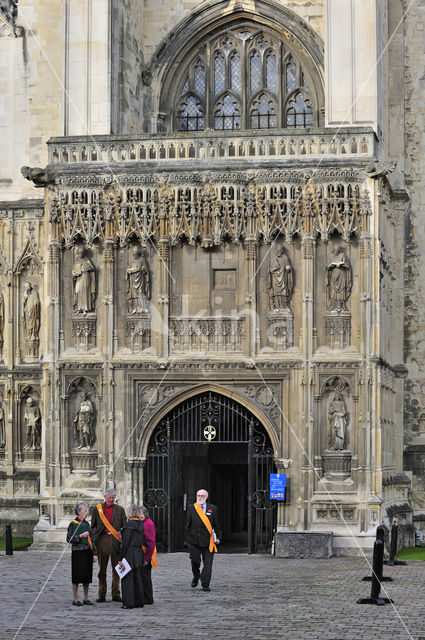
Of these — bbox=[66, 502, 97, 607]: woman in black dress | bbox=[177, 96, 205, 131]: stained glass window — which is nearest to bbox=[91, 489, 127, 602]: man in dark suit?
bbox=[66, 502, 97, 607]: woman in black dress

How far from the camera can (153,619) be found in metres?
17.5

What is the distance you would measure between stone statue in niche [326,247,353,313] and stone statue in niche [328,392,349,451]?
1890 millimetres

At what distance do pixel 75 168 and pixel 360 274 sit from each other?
6576mm

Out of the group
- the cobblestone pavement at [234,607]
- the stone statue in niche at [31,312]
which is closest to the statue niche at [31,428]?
the stone statue in niche at [31,312]

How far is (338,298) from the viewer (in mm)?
27656

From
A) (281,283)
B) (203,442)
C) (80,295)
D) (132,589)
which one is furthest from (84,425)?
(132,589)

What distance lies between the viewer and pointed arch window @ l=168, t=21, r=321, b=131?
33.4 metres

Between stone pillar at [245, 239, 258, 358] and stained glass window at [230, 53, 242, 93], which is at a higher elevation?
stained glass window at [230, 53, 242, 93]

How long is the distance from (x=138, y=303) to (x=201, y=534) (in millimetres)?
8286

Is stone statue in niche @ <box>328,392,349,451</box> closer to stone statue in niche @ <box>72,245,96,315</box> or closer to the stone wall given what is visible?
the stone wall

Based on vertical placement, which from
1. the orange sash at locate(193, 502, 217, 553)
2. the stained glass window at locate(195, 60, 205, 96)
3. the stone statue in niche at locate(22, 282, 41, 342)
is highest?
the stained glass window at locate(195, 60, 205, 96)

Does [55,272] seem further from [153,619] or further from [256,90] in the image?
[153,619]

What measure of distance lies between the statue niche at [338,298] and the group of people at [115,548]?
9086 millimetres

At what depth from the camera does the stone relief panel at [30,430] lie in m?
31.7
